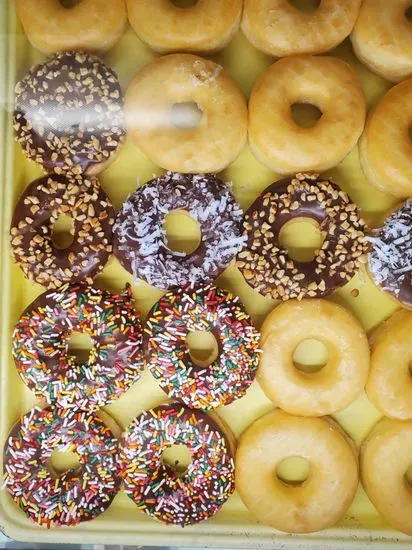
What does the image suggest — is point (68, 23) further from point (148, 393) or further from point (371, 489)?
point (371, 489)

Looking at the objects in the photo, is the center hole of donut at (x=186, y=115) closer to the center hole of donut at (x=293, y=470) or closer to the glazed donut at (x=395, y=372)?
the glazed donut at (x=395, y=372)

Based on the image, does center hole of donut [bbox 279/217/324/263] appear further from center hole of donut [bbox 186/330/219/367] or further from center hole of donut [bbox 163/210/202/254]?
center hole of donut [bbox 186/330/219/367]

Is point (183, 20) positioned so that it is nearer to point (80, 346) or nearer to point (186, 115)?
point (186, 115)

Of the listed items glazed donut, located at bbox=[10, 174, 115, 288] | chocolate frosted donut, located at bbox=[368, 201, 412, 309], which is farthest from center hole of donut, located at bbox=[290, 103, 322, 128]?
glazed donut, located at bbox=[10, 174, 115, 288]

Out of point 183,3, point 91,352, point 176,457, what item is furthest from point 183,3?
point 176,457

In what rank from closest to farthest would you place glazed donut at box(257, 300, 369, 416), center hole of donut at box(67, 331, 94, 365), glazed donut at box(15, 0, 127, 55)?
glazed donut at box(15, 0, 127, 55), glazed donut at box(257, 300, 369, 416), center hole of donut at box(67, 331, 94, 365)

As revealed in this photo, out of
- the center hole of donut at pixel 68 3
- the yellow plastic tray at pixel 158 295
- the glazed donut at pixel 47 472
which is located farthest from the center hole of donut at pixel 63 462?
→ the center hole of donut at pixel 68 3

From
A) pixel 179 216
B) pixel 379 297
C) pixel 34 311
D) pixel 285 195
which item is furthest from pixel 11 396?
pixel 379 297
